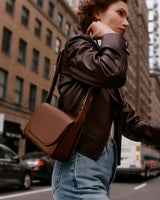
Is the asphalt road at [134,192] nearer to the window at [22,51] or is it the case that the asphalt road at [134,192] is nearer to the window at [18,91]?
the window at [18,91]

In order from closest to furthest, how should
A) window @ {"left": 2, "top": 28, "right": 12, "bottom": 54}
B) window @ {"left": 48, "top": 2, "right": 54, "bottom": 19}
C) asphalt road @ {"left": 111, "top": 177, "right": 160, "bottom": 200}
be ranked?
1. asphalt road @ {"left": 111, "top": 177, "right": 160, "bottom": 200}
2. window @ {"left": 2, "top": 28, "right": 12, "bottom": 54}
3. window @ {"left": 48, "top": 2, "right": 54, "bottom": 19}

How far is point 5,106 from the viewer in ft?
81.3

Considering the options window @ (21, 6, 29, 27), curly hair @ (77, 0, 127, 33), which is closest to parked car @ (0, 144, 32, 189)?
curly hair @ (77, 0, 127, 33)

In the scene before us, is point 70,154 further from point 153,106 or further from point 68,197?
point 153,106

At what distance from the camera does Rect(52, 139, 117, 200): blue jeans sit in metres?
1.54

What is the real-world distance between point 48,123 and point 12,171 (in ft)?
32.2

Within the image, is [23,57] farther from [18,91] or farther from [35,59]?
[18,91]

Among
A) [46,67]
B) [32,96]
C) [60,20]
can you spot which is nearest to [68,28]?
[60,20]

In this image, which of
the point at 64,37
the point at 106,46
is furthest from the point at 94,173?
the point at 64,37

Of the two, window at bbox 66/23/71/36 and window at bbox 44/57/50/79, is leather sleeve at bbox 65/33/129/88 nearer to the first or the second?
window at bbox 44/57/50/79

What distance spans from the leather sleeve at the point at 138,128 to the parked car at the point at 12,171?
888cm

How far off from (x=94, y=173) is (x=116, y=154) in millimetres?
230

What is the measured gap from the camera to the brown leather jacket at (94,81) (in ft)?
5.23

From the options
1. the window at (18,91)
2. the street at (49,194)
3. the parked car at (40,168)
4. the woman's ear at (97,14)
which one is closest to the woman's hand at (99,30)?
the woman's ear at (97,14)
